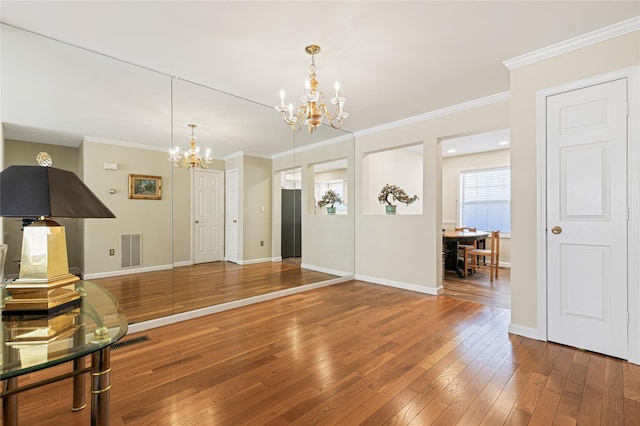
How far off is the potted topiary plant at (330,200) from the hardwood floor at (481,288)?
2.14m

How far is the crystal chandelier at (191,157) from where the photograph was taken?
10.1 ft

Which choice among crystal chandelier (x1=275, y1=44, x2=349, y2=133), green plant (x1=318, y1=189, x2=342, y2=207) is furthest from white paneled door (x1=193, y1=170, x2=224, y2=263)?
green plant (x1=318, y1=189, x2=342, y2=207)

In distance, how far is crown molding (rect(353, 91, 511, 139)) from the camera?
3.52m

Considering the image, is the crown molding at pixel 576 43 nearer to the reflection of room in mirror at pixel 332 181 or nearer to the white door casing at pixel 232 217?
the reflection of room in mirror at pixel 332 181

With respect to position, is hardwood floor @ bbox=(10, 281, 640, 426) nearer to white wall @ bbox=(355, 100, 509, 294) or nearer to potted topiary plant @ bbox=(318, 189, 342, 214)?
white wall @ bbox=(355, 100, 509, 294)

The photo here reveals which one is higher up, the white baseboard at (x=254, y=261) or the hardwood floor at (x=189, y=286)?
the white baseboard at (x=254, y=261)

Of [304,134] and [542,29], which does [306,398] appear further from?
[304,134]

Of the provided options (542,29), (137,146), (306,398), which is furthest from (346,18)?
→ (306,398)

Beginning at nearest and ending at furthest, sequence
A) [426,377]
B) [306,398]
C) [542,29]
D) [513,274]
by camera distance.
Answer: [306,398] → [426,377] → [542,29] → [513,274]

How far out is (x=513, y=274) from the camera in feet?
9.32

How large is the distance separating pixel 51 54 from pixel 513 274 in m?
4.53

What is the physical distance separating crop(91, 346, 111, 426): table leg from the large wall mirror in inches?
50.1

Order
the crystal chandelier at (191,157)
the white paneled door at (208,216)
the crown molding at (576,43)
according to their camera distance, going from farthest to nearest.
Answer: the white paneled door at (208,216) → the crystal chandelier at (191,157) → the crown molding at (576,43)

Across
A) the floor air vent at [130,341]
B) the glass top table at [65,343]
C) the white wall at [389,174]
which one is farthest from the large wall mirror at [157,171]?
the white wall at [389,174]
